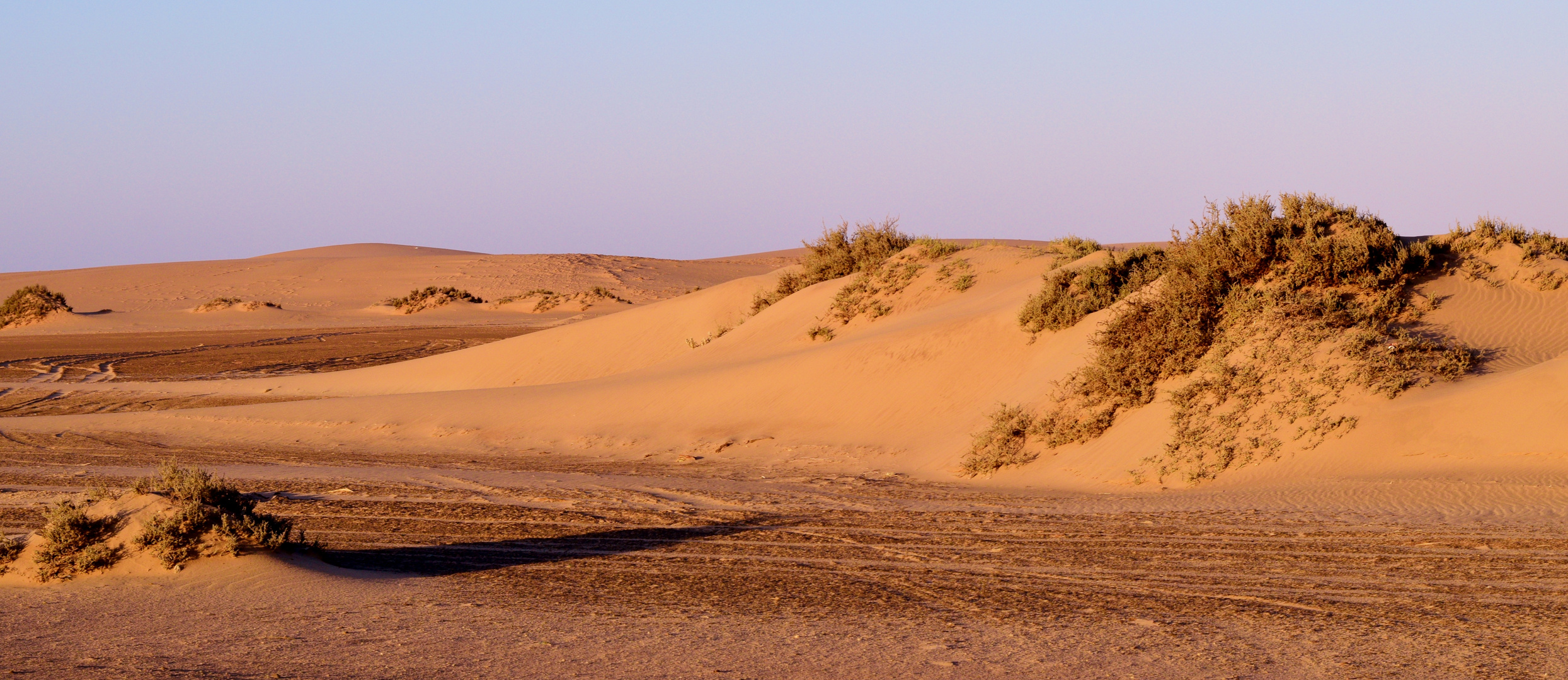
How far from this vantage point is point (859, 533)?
30.7 feet

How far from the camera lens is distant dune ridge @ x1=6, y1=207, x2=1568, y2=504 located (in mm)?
11555

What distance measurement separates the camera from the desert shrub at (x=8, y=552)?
7.64 meters

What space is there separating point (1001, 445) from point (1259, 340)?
3.10 metres

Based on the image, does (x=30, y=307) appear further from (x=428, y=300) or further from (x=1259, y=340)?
(x=1259, y=340)

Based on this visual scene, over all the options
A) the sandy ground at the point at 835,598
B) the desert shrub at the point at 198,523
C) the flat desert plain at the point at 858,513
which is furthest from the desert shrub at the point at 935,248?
the desert shrub at the point at 198,523

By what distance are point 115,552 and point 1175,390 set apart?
33.7 ft

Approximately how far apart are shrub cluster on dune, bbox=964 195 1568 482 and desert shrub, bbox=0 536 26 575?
29.6ft

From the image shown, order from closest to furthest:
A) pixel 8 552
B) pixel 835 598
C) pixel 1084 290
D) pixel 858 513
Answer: pixel 835 598 → pixel 8 552 → pixel 858 513 → pixel 1084 290

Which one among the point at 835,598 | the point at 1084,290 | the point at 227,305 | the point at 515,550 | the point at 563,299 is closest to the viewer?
the point at 835,598

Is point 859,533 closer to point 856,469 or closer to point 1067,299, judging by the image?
point 856,469

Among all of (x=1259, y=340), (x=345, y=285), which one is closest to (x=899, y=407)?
(x=1259, y=340)

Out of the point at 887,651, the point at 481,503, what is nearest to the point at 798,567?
the point at 887,651

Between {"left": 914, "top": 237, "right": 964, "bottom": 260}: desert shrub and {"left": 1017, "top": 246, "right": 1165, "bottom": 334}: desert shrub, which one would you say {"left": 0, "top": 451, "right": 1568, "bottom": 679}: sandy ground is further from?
{"left": 914, "top": 237, "right": 964, "bottom": 260}: desert shrub

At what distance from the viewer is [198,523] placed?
7.72m
